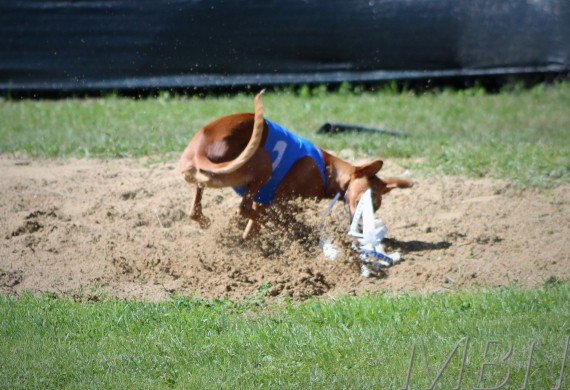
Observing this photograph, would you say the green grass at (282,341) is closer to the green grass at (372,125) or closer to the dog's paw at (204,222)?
the dog's paw at (204,222)

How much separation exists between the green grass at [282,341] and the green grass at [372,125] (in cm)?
290

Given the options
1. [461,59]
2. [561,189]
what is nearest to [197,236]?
[561,189]

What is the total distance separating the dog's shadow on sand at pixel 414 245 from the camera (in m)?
5.75

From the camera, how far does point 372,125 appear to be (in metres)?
9.63

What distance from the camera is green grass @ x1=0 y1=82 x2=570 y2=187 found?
7.57 metres

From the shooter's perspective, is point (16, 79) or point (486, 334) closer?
point (486, 334)

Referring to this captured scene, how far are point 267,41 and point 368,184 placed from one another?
5.35 m

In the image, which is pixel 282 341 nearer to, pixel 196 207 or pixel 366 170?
pixel 196 207

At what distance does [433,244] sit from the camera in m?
5.82

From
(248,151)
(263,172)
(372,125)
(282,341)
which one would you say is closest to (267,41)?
(372,125)

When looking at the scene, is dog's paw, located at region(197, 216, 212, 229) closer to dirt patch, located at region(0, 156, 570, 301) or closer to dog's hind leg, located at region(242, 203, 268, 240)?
dirt patch, located at region(0, 156, 570, 301)

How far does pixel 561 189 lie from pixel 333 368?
397 cm

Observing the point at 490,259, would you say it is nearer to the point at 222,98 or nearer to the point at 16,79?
the point at 222,98

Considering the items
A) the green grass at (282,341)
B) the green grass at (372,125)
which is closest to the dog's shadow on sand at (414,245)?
the green grass at (282,341)
